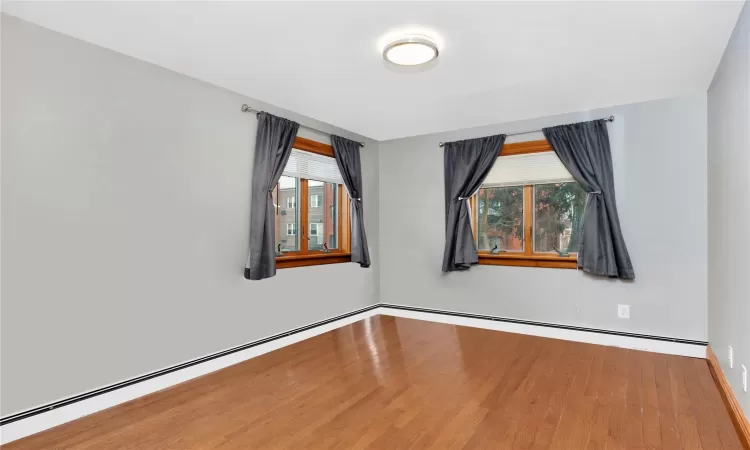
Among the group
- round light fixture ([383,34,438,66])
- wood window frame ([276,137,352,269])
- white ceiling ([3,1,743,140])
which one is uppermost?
white ceiling ([3,1,743,140])

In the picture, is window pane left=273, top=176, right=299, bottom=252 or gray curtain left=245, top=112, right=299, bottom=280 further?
window pane left=273, top=176, right=299, bottom=252

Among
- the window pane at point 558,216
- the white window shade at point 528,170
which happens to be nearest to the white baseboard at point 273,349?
the window pane at point 558,216

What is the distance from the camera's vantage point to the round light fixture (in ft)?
8.19

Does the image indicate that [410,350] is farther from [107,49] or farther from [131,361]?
[107,49]

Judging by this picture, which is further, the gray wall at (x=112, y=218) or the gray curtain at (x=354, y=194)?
the gray curtain at (x=354, y=194)

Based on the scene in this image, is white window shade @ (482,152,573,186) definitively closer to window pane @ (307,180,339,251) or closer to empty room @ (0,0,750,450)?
empty room @ (0,0,750,450)

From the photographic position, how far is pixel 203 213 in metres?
3.23

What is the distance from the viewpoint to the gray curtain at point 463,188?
452cm

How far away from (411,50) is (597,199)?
8.09 feet

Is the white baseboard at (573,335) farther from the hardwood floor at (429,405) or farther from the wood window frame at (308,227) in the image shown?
the wood window frame at (308,227)

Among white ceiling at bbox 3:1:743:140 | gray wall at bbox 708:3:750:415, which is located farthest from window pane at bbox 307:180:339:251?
gray wall at bbox 708:3:750:415

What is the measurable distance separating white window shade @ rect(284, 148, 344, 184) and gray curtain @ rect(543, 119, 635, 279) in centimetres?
243

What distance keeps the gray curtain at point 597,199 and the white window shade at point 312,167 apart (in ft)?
7.96

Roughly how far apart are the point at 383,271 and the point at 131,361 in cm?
317
